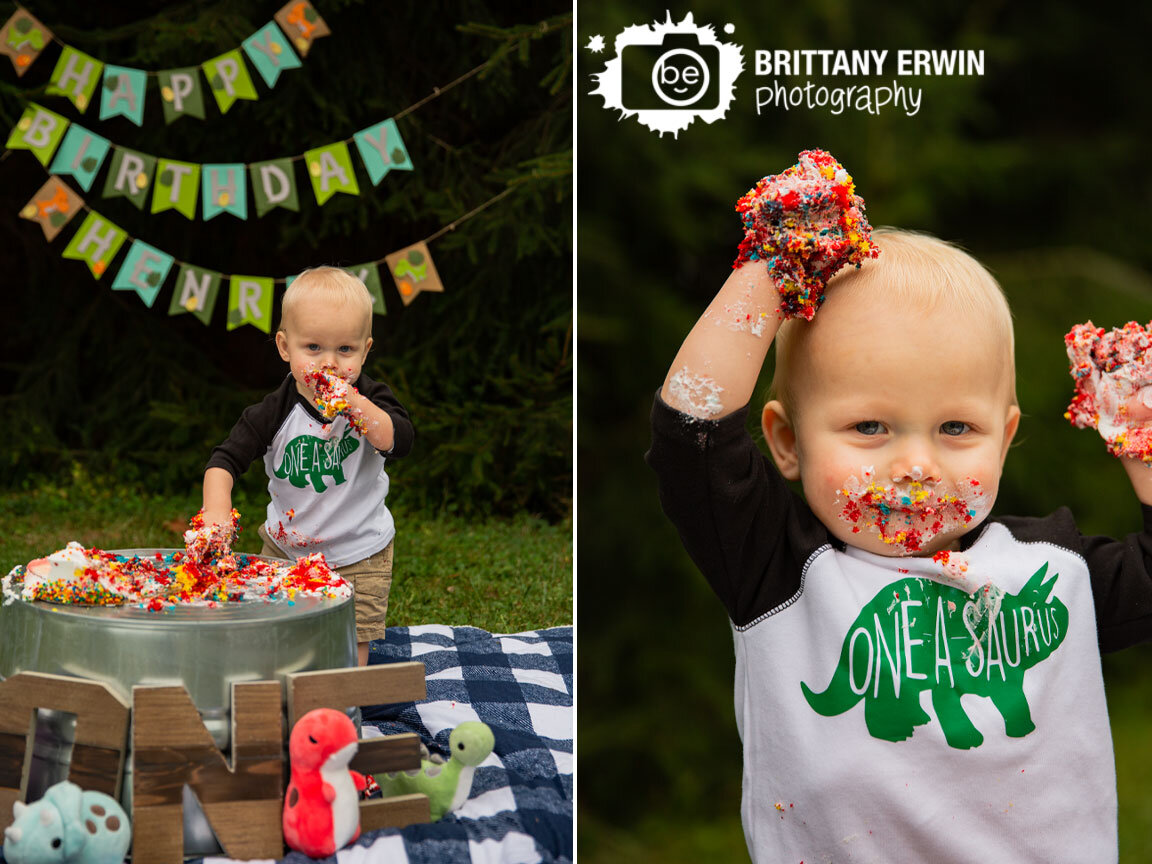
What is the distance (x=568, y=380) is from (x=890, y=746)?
3.61m

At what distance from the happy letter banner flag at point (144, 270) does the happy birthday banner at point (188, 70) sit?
0.36m

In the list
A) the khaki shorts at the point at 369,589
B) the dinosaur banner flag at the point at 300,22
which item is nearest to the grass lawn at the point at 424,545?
the khaki shorts at the point at 369,589

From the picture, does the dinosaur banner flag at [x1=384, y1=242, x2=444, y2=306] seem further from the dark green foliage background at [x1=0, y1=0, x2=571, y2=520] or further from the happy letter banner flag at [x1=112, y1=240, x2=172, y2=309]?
the dark green foliage background at [x1=0, y1=0, x2=571, y2=520]

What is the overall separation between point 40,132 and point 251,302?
0.73 metres

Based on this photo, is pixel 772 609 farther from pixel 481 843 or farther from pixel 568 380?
pixel 568 380

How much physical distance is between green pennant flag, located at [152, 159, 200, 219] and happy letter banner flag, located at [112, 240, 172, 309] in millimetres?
128

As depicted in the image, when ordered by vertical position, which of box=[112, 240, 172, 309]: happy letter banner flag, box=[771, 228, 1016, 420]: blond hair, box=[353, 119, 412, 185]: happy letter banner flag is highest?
box=[353, 119, 412, 185]: happy letter banner flag

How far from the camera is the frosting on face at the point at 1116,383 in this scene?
1.40m

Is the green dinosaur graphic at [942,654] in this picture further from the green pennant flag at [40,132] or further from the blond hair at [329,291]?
the green pennant flag at [40,132]

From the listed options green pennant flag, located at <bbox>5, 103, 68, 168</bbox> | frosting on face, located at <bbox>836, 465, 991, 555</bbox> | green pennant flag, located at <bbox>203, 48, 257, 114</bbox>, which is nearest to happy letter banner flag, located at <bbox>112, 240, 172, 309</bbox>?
green pennant flag, located at <bbox>5, 103, 68, 168</bbox>

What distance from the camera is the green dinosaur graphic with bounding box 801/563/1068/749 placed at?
4.50ft

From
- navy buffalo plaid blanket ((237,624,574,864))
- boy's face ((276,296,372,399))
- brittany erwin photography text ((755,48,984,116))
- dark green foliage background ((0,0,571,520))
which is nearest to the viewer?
navy buffalo plaid blanket ((237,624,574,864))

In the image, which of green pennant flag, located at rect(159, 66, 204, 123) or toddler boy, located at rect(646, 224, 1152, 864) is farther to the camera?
green pennant flag, located at rect(159, 66, 204, 123)

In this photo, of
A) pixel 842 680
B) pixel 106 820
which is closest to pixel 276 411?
pixel 106 820
